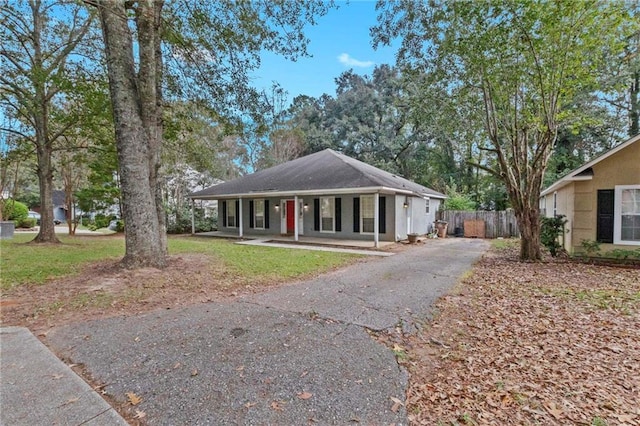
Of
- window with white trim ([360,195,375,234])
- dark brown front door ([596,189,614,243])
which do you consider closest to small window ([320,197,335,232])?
window with white trim ([360,195,375,234])

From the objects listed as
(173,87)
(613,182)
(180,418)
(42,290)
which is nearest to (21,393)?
(180,418)

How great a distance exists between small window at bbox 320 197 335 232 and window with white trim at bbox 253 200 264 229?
3.53 m

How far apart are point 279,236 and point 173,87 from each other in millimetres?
8158

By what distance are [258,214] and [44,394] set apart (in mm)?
13878

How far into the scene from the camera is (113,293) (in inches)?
206

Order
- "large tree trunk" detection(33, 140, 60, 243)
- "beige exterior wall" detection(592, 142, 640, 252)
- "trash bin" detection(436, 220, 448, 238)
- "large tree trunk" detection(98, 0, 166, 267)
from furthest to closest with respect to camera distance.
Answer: "trash bin" detection(436, 220, 448, 238), "large tree trunk" detection(33, 140, 60, 243), "beige exterior wall" detection(592, 142, 640, 252), "large tree trunk" detection(98, 0, 166, 267)

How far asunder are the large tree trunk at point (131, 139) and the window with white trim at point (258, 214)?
30.0 ft

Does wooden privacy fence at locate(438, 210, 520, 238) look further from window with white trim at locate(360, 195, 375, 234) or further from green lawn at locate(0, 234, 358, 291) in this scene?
green lawn at locate(0, 234, 358, 291)

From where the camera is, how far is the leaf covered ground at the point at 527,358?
2.35m

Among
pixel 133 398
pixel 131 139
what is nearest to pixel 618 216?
pixel 133 398

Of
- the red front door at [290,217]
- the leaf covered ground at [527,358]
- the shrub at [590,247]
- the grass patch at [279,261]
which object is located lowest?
the leaf covered ground at [527,358]

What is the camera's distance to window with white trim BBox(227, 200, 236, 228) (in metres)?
17.1

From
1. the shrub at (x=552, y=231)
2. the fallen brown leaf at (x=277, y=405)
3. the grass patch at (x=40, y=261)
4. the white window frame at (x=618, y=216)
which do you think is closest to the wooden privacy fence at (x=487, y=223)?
the shrub at (x=552, y=231)

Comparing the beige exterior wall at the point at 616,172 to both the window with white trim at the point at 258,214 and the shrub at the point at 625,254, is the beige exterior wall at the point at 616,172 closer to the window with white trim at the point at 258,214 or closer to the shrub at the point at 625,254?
the shrub at the point at 625,254
